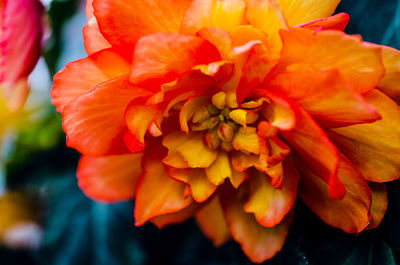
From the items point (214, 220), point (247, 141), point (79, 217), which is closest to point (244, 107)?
point (247, 141)

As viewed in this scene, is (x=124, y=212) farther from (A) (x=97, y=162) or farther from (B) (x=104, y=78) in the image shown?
(B) (x=104, y=78)

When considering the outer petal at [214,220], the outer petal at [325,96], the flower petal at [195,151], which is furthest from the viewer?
the outer petal at [214,220]

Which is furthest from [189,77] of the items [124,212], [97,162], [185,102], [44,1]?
[124,212]

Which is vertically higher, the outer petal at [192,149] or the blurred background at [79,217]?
the outer petal at [192,149]

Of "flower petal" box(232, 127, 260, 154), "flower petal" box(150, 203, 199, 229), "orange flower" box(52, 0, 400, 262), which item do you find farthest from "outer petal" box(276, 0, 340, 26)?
"flower petal" box(150, 203, 199, 229)

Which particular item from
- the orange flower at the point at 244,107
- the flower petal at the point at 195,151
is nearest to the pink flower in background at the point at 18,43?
the orange flower at the point at 244,107

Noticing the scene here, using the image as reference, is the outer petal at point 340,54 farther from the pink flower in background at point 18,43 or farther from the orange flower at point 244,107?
the pink flower in background at point 18,43

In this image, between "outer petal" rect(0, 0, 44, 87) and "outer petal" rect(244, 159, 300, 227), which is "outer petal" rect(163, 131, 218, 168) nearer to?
"outer petal" rect(244, 159, 300, 227)
